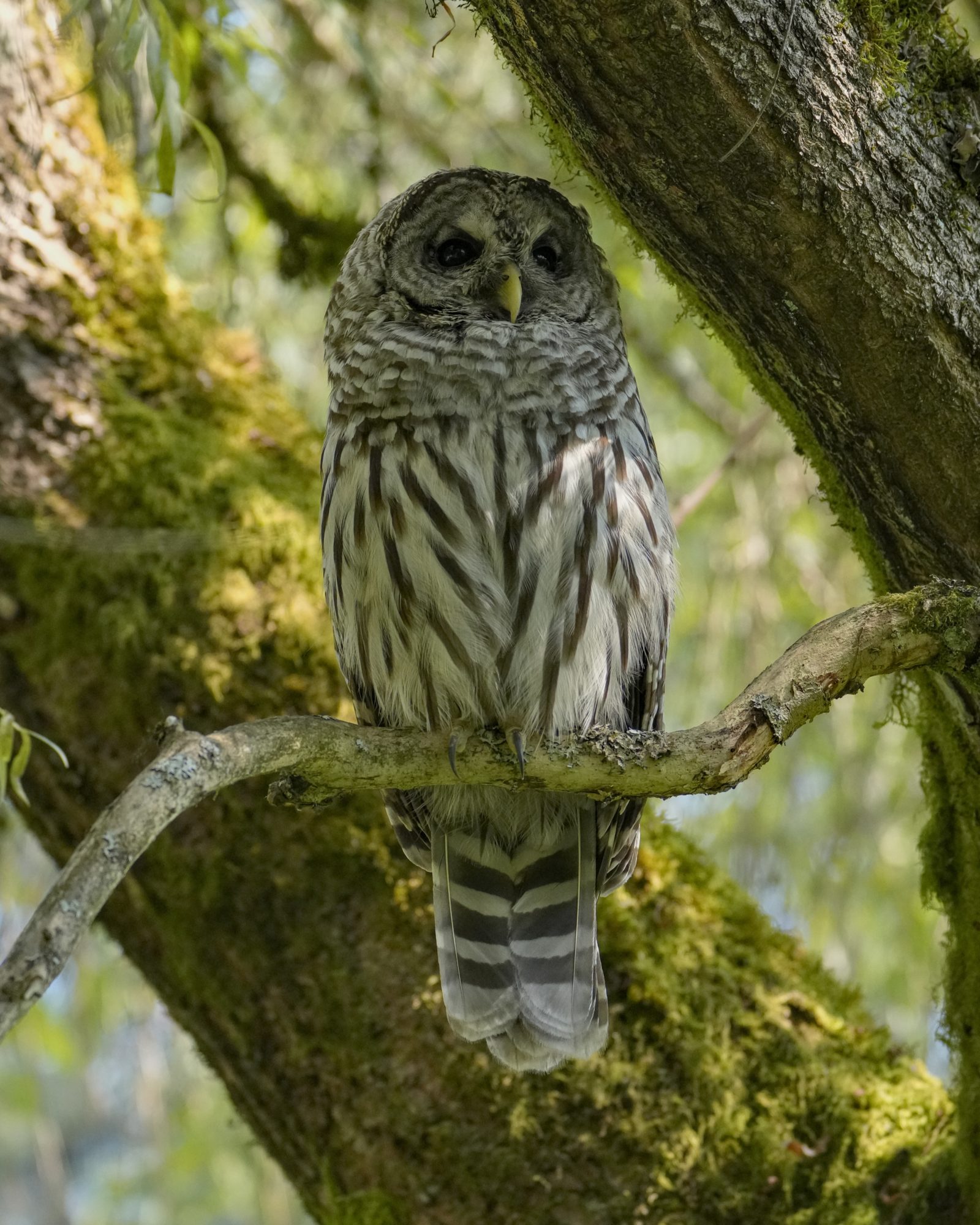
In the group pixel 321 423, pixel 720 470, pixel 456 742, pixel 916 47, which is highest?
pixel 321 423

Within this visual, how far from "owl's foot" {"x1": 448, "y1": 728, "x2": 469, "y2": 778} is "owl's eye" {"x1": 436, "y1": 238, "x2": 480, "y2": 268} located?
115 centimetres

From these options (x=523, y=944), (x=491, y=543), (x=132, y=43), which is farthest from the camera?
(x=523, y=944)

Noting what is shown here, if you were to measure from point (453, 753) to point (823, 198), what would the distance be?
1100mm

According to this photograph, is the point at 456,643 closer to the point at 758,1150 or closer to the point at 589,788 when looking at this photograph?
the point at 589,788

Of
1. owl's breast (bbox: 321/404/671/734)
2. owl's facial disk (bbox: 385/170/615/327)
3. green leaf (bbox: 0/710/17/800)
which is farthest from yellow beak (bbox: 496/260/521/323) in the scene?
green leaf (bbox: 0/710/17/800)

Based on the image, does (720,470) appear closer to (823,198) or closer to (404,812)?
(404,812)

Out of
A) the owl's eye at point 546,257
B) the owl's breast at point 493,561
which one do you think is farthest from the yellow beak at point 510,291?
the owl's breast at point 493,561

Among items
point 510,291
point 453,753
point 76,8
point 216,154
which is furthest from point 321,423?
point 453,753

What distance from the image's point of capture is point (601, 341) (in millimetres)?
3070

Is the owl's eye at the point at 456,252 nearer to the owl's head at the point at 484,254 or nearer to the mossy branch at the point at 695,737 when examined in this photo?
the owl's head at the point at 484,254

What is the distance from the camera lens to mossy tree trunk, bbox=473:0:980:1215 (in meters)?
1.95

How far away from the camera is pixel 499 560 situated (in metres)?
2.77

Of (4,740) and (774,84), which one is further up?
(774,84)

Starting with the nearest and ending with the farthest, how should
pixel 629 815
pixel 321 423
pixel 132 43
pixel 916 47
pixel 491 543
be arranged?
pixel 916 47 → pixel 132 43 → pixel 491 543 → pixel 629 815 → pixel 321 423
